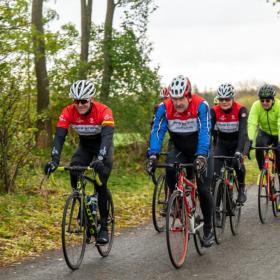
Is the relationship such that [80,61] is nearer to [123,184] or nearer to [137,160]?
[137,160]

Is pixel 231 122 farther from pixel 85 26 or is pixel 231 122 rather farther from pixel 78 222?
pixel 85 26

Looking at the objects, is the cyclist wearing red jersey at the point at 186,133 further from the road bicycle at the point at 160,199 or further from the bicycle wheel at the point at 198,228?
the road bicycle at the point at 160,199

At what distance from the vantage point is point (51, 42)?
17.4m

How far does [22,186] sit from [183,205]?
5.86 meters

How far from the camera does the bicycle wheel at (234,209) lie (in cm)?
1059

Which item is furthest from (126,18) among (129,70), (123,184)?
(123,184)

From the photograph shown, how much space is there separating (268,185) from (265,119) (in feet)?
3.78

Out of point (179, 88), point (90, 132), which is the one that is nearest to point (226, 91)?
point (179, 88)

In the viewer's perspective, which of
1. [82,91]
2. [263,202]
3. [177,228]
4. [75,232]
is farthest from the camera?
[263,202]

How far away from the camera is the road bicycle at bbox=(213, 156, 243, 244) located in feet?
32.9

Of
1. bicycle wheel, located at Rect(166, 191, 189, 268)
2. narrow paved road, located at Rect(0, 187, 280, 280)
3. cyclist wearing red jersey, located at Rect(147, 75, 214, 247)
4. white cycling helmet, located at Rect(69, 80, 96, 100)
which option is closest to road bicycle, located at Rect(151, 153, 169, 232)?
narrow paved road, located at Rect(0, 187, 280, 280)

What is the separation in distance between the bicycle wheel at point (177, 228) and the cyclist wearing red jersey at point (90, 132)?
93cm

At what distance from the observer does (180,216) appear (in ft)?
28.0

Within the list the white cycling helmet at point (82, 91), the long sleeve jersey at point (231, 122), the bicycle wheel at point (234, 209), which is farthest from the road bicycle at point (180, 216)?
the long sleeve jersey at point (231, 122)
